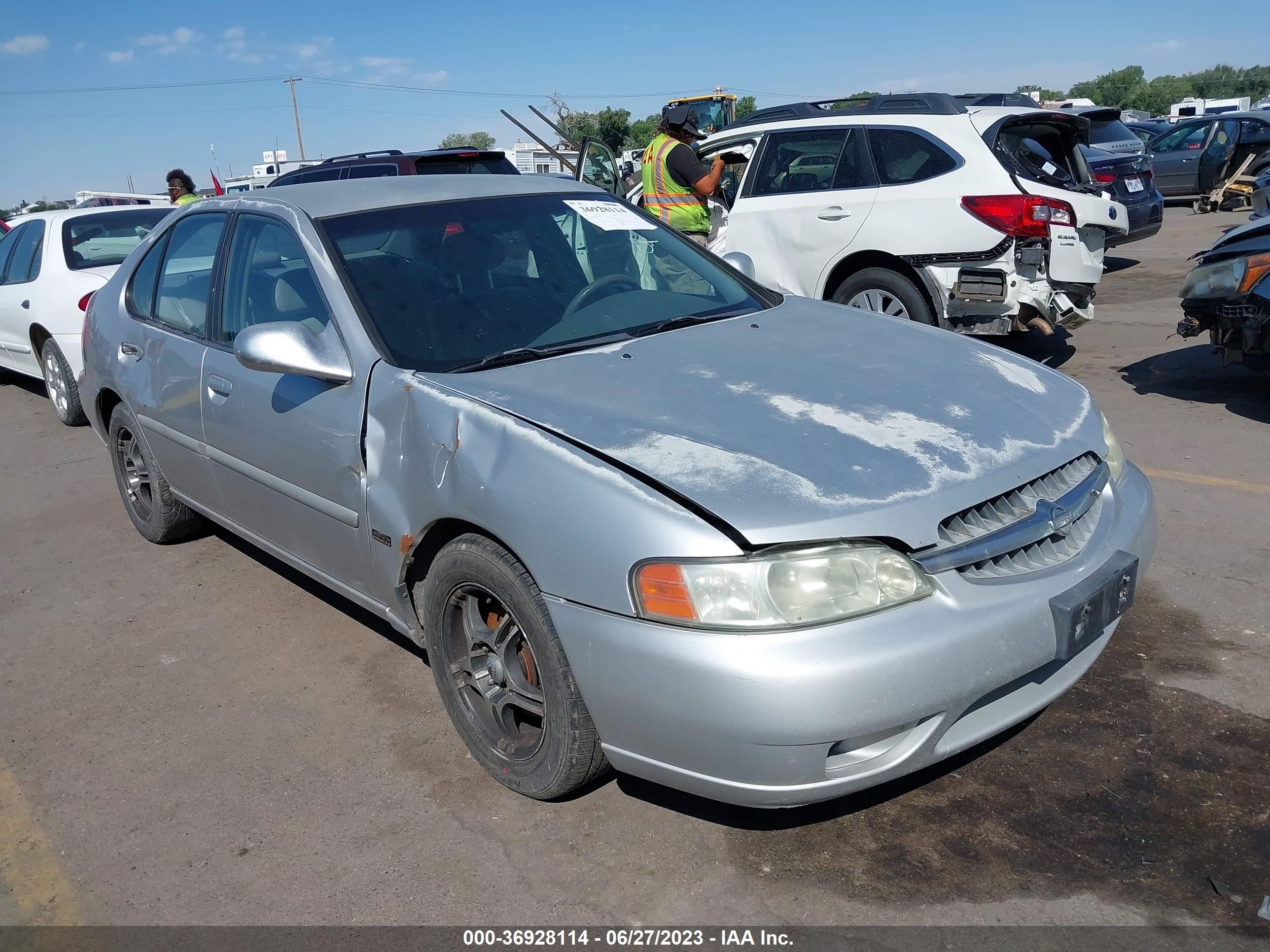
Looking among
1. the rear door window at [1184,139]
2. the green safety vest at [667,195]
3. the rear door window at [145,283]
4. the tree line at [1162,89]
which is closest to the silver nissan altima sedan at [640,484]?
the rear door window at [145,283]

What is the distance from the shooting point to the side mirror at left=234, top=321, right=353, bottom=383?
310 centimetres

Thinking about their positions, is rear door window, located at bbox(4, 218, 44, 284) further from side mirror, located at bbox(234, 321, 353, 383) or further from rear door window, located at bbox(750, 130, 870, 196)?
side mirror, located at bbox(234, 321, 353, 383)

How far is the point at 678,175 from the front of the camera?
23.7ft

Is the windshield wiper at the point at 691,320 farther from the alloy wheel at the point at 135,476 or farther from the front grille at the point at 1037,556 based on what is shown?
the alloy wheel at the point at 135,476

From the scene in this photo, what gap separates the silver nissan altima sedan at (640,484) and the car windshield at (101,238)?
13.9 ft

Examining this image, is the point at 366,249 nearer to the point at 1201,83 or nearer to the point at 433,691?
the point at 433,691

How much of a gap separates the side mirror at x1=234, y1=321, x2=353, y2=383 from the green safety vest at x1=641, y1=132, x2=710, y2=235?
445cm

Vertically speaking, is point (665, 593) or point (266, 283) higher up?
point (266, 283)

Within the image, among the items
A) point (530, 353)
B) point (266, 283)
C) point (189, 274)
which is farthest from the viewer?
point (189, 274)

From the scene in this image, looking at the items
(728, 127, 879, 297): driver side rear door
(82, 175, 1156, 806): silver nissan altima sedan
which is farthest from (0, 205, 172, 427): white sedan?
(728, 127, 879, 297): driver side rear door

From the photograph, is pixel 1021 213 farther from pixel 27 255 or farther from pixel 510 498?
pixel 27 255

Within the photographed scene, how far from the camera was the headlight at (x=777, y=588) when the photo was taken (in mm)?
2240

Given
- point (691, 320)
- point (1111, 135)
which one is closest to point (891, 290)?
point (691, 320)

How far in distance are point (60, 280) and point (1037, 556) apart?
291 inches
